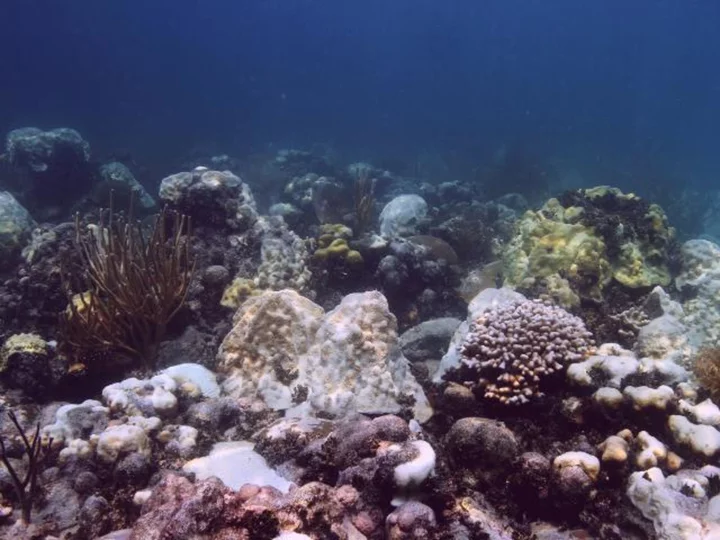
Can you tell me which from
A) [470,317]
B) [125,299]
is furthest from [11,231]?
[470,317]

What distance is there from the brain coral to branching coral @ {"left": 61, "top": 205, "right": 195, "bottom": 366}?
5.36 m

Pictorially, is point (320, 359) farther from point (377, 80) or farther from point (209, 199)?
point (377, 80)

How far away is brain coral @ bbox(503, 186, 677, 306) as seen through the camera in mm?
7289

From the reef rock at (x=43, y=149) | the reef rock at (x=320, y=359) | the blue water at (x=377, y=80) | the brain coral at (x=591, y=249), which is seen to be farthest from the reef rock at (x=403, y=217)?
the blue water at (x=377, y=80)

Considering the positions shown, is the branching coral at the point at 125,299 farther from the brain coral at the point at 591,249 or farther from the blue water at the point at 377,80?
the blue water at the point at 377,80

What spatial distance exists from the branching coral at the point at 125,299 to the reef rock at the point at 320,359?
1029mm

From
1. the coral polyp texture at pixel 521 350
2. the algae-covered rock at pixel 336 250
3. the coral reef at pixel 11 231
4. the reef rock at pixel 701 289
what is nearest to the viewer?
the coral polyp texture at pixel 521 350

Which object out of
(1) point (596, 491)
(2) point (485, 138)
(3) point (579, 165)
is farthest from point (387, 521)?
(2) point (485, 138)

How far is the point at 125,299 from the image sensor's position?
592 cm

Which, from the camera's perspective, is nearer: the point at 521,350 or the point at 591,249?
the point at 521,350

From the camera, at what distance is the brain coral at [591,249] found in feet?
23.9

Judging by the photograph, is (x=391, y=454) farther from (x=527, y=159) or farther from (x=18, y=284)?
(x=527, y=159)

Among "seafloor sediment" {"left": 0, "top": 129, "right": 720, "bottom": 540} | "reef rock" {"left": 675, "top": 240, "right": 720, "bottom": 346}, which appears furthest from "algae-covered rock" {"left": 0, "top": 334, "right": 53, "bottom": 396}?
"reef rock" {"left": 675, "top": 240, "right": 720, "bottom": 346}

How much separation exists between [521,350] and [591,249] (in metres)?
3.69
